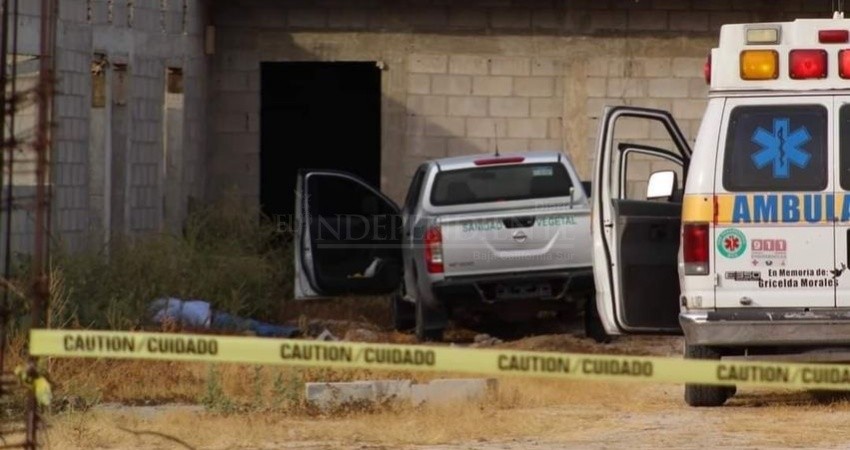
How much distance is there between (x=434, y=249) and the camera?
17.7m

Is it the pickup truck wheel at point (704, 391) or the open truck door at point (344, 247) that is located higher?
the open truck door at point (344, 247)

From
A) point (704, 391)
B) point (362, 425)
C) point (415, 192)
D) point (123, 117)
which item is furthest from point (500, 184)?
point (362, 425)

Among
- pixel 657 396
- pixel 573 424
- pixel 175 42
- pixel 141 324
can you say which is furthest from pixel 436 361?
pixel 175 42

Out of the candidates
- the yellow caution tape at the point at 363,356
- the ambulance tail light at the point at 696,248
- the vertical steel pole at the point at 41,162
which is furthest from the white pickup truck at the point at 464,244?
the vertical steel pole at the point at 41,162

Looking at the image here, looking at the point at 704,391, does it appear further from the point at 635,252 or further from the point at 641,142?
the point at 641,142

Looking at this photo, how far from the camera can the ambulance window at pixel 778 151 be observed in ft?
38.2

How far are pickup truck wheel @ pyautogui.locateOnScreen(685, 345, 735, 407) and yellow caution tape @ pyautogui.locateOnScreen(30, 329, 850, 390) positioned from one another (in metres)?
3.99

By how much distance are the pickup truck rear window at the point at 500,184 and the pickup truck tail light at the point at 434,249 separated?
2.45ft

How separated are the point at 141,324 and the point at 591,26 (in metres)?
9.37

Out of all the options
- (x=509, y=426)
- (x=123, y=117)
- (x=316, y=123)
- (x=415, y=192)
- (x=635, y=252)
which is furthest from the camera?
(x=316, y=123)

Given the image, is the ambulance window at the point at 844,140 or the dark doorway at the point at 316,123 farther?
the dark doorway at the point at 316,123

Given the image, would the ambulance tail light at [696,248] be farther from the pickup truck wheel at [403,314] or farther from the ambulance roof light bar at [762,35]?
the pickup truck wheel at [403,314]

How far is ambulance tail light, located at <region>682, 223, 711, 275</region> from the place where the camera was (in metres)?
11.6

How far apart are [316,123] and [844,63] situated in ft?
62.6
